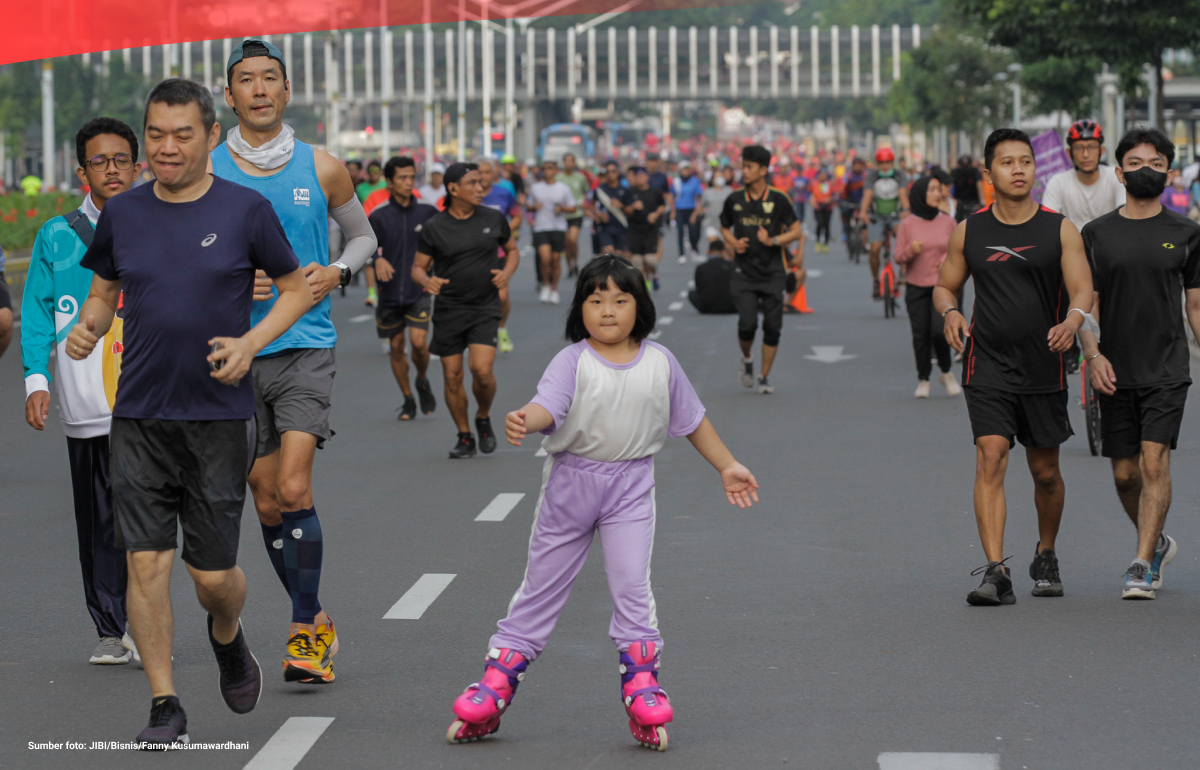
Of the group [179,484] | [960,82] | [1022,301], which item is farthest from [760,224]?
[960,82]

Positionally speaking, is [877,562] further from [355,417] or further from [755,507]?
[355,417]

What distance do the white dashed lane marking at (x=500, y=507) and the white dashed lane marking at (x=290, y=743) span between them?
3.82m

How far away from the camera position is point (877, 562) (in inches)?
321

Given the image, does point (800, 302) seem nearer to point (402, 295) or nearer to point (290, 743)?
point (402, 295)

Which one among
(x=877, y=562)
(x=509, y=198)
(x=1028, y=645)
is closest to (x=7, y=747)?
(x=1028, y=645)

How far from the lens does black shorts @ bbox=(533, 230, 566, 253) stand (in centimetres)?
2517

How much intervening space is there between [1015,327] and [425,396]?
701 centimetres

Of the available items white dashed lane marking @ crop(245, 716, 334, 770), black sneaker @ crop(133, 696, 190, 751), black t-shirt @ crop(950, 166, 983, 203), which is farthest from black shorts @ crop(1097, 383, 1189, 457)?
black t-shirt @ crop(950, 166, 983, 203)

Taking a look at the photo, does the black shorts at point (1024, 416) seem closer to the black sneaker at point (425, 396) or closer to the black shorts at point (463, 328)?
the black shorts at point (463, 328)

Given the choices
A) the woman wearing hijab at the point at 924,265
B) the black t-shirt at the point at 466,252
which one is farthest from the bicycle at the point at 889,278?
the black t-shirt at the point at 466,252

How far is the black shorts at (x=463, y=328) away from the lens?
38.5ft

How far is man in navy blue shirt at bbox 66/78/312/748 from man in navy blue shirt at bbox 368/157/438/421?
317 inches

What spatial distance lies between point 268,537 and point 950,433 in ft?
23.7

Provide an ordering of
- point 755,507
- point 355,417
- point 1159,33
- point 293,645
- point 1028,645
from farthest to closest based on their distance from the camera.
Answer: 1. point 1159,33
2. point 355,417
3. point 755,507
4. point 1028,645
5. point 293,645
